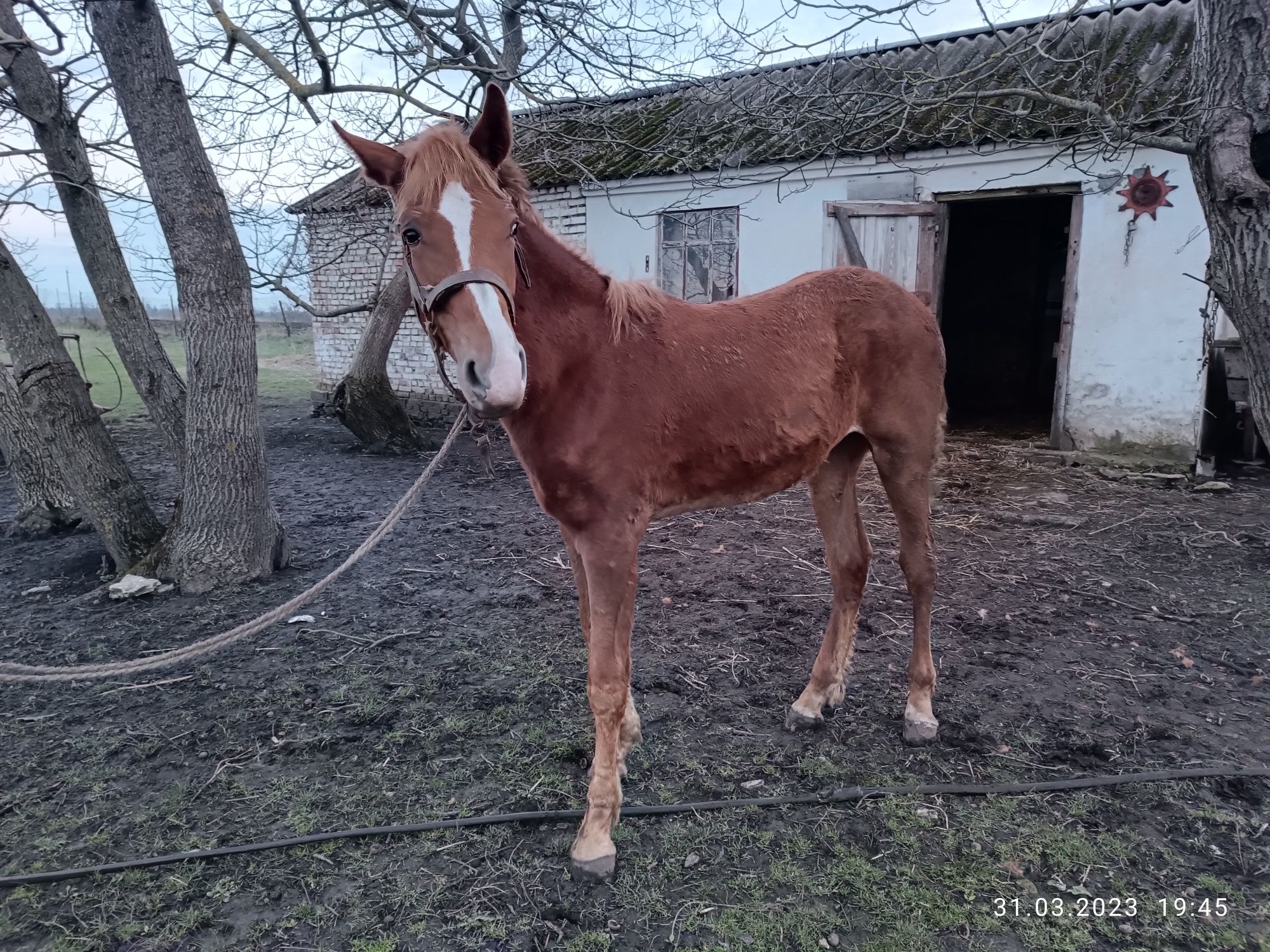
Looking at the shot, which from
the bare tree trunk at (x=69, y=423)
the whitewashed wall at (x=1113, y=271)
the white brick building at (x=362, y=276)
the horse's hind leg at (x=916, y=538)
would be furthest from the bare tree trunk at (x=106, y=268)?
the white brick building at (x=362, y=276)

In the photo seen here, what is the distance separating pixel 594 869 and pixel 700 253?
8.35 metres

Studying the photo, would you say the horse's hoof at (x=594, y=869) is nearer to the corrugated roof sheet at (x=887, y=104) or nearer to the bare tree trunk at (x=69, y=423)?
the corrugated roof sheet at (x=887, y=104)

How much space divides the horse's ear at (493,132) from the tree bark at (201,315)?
2902 millimetres

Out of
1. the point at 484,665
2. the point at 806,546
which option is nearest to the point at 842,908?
the point at 484,665

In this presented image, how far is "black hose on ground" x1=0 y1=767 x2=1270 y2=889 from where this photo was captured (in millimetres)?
2291

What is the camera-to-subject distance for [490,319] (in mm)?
1815

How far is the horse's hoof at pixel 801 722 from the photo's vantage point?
2.94 meters

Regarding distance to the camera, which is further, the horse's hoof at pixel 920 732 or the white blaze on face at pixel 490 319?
the horse's hoof at pixel 920 732

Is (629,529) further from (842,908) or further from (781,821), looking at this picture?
(842,908)


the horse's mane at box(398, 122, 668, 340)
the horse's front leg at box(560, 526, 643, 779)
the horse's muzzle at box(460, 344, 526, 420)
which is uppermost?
the horse's mane at box(398, 122, 668, 340)

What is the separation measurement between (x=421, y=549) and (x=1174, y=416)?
7250 millimetres

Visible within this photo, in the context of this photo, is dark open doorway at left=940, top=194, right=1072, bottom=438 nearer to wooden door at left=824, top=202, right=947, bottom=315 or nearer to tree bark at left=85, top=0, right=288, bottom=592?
wooden door at left=824, top=202, right=947, bottom=315

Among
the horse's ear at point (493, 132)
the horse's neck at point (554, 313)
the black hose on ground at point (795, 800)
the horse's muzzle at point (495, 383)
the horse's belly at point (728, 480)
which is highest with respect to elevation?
the horse's ear at point (493, 132)

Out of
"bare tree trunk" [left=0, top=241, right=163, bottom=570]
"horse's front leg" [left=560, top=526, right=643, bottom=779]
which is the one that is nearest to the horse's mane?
"horse's front leg" [left=560, top=526, right=643, bottom=779]
